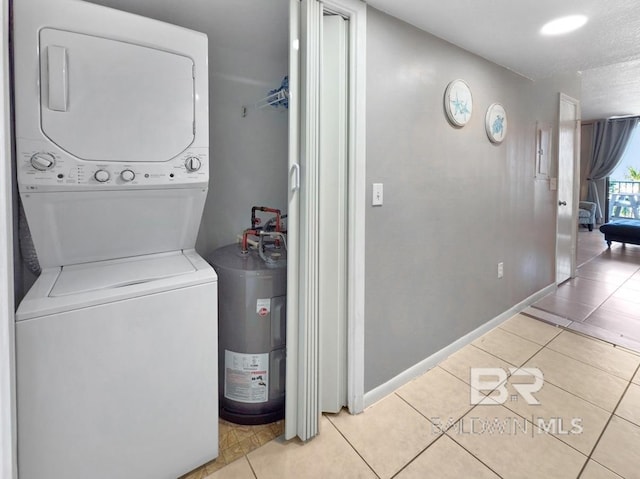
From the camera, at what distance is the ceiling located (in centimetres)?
159

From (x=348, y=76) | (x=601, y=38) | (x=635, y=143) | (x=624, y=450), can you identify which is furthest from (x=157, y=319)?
(x=635, y=143)

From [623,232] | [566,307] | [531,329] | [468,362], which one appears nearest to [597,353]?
[531,329]

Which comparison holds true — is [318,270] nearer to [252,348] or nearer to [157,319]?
[252,348]

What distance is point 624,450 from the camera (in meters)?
1.44

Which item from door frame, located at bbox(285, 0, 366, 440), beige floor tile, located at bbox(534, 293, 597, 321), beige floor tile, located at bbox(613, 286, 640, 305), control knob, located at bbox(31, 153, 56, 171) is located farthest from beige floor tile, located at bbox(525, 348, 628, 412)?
control knob, located at bbox(31, 153, 56, 171)

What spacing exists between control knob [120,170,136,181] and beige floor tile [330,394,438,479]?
4.64ft

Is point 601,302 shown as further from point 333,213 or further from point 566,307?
point 333,213

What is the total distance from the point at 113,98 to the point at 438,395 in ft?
6.71

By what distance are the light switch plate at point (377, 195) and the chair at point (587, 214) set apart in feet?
22.6

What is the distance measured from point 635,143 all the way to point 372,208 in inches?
330

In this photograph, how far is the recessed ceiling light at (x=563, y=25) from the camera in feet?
5.69

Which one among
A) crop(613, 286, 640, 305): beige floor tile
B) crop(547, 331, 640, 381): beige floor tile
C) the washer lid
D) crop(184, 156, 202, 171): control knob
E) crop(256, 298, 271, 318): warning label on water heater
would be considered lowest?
crop(547, 331, 640, 381): beige floor tile

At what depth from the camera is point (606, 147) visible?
22.6ft

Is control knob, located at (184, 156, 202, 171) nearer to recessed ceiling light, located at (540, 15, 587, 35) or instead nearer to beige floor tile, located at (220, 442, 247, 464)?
beige floor tile, located at (220, 442, 247, 464)
